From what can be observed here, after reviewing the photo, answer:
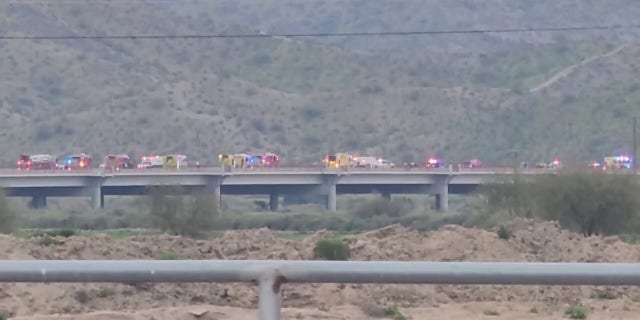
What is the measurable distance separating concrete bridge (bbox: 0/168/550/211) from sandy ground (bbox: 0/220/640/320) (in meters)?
53.0

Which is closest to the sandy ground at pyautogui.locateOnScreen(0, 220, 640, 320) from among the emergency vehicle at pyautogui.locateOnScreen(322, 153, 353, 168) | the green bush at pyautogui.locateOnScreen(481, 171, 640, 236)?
the green bush at pyautogui.locateOnScreen(481, 171, 640, 236)

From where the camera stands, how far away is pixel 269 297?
5.88 m

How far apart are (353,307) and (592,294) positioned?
16.1 feet

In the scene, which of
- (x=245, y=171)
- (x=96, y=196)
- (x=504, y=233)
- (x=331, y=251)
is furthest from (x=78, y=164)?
(x=331, y=251)

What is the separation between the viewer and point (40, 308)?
75.7ft

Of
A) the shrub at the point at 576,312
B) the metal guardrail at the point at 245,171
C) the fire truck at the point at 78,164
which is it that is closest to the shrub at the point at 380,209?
the metal guardrail at the point at 245,171

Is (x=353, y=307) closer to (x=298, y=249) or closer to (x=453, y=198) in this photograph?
(x=298, y=249)

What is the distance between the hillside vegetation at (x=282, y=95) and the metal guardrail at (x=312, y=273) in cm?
10797

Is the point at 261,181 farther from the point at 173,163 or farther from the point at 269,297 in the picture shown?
the point at 269,297

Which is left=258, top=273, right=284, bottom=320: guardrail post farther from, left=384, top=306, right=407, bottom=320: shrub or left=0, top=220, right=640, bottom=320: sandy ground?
left=384, top=306, right=407, bottom=320: shrub

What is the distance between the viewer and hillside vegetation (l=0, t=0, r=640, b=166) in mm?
124312

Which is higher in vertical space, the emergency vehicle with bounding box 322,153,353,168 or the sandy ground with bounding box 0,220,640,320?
the emergency vehicle with bounding box 322,153,353,168

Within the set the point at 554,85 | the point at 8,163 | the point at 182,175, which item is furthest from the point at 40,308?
the point at 554,85

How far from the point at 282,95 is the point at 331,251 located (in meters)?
108
